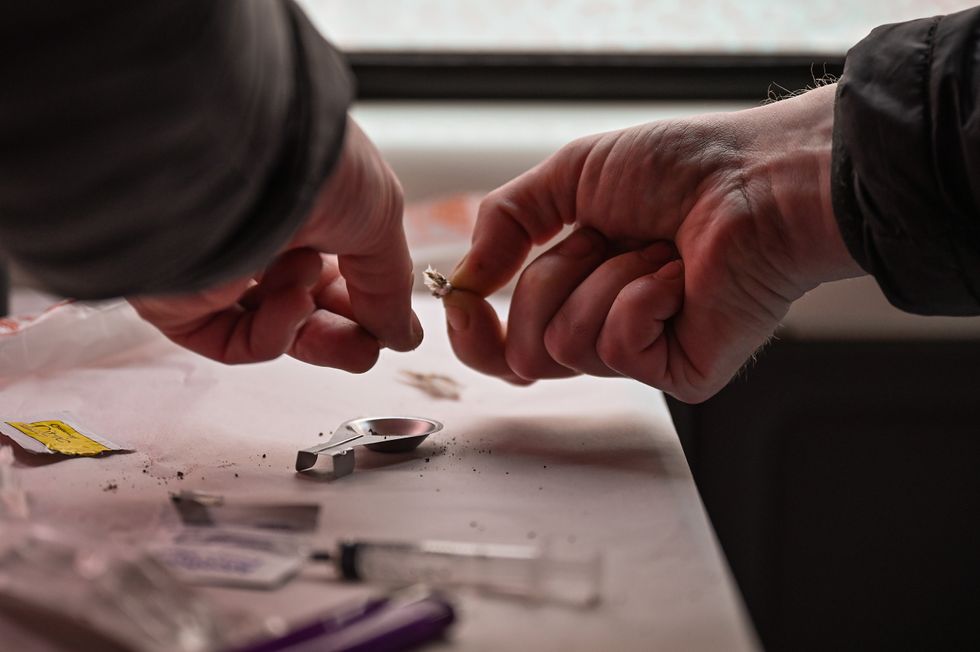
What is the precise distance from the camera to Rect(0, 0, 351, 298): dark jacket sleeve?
393 mm

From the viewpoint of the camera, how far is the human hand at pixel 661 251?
67 centimetres

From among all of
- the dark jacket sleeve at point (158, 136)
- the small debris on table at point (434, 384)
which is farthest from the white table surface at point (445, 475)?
the dark jacket sleeve at point (158, 136)

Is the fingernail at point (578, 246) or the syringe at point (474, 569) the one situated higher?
the syringe at point (474, 569)

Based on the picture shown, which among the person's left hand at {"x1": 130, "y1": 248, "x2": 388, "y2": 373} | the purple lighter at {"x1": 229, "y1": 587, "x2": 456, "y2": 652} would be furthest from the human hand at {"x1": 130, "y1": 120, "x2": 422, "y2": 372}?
the purple lighter at {"x1": 229, "y1": 587, "x2": 456, "y2": 652}

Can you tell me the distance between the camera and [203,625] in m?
0.35

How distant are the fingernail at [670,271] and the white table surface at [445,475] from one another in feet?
0.31

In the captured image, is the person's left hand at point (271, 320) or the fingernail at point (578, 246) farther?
the fingernail at point (578, 246)

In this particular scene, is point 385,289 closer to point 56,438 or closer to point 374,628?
point 56,438

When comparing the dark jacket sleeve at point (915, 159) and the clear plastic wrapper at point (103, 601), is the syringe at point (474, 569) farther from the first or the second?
the dark jacket sleeve at point (915, 159)

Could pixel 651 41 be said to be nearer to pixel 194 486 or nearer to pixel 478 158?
pixel 478 158

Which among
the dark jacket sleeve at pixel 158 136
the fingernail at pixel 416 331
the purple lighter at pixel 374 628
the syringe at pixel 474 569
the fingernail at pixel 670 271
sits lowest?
the fingernail at pixel 416 331

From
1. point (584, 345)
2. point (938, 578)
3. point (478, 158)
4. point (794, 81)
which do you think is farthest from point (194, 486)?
point (794, 81)

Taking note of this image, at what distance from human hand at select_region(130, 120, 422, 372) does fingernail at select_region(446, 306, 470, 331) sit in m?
0.04

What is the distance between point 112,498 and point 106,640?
0.56ft
